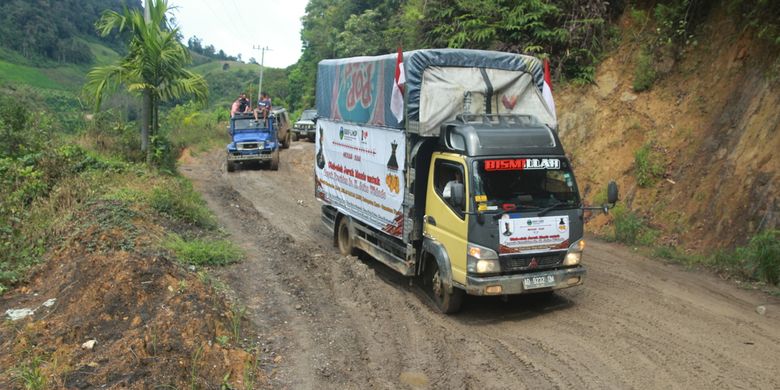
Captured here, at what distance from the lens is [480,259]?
→ 7.92 m

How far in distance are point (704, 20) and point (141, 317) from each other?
48.4ft

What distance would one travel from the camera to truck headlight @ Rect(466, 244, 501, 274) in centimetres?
793

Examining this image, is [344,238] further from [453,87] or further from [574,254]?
[574,254]

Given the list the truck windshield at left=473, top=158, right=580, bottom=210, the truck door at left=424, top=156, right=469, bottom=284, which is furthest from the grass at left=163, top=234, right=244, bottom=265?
the truck windshield at left=473, top=158, right=580, bottom=210

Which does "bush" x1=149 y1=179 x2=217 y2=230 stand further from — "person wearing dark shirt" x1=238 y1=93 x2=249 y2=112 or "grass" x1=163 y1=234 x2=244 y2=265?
"person wearing dark shirt" x1=238 y1=93 x2=249 y2=112

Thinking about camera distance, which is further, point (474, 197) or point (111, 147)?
point (111, 147)

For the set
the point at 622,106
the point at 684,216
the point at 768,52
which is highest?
the point at 768,52

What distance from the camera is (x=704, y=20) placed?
50.9 feet

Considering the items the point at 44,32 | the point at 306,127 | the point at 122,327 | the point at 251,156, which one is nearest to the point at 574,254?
the point at 122,327

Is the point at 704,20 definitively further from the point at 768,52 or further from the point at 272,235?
the point at 272,235

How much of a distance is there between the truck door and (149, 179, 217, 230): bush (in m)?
6.30

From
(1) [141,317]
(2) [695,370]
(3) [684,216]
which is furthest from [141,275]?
(3) [684,216]

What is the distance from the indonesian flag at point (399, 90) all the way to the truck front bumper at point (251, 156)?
48.2 ft

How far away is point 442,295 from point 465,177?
1.75m
